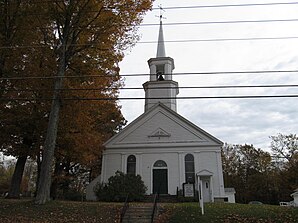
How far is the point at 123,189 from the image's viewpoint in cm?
2033

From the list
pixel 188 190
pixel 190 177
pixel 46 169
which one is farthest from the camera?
pixel 190 177

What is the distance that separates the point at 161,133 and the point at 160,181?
12.1 feet

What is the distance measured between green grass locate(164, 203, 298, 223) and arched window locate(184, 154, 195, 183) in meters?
8.52

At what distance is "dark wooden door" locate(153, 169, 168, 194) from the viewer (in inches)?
881

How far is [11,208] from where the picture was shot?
1308cm

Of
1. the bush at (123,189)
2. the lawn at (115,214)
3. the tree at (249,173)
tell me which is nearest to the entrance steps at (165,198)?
the bush at (123,189)

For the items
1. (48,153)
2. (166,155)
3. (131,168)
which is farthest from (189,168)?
(48,153)

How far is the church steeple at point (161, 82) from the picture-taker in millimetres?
26469

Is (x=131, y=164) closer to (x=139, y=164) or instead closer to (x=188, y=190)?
(x=139, y=164)

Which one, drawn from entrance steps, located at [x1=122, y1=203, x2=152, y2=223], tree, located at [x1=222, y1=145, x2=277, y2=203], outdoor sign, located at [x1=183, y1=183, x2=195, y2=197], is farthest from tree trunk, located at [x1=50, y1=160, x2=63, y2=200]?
tree, located at [x1=222, y1=145, x2=277, y2=203]

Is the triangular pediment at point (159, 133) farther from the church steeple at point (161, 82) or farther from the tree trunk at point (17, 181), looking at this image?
the tree trunk at point (17, 181)

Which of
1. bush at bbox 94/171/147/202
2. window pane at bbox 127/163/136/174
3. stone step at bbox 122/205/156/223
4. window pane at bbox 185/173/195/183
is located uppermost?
window pane at bbox 127/163/136/174

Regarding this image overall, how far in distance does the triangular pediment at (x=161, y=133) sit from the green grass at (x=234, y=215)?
9427mm

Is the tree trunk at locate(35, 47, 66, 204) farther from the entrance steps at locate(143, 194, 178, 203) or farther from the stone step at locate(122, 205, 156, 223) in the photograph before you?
the entrance steps at locate(143, 194, 178, 203)
